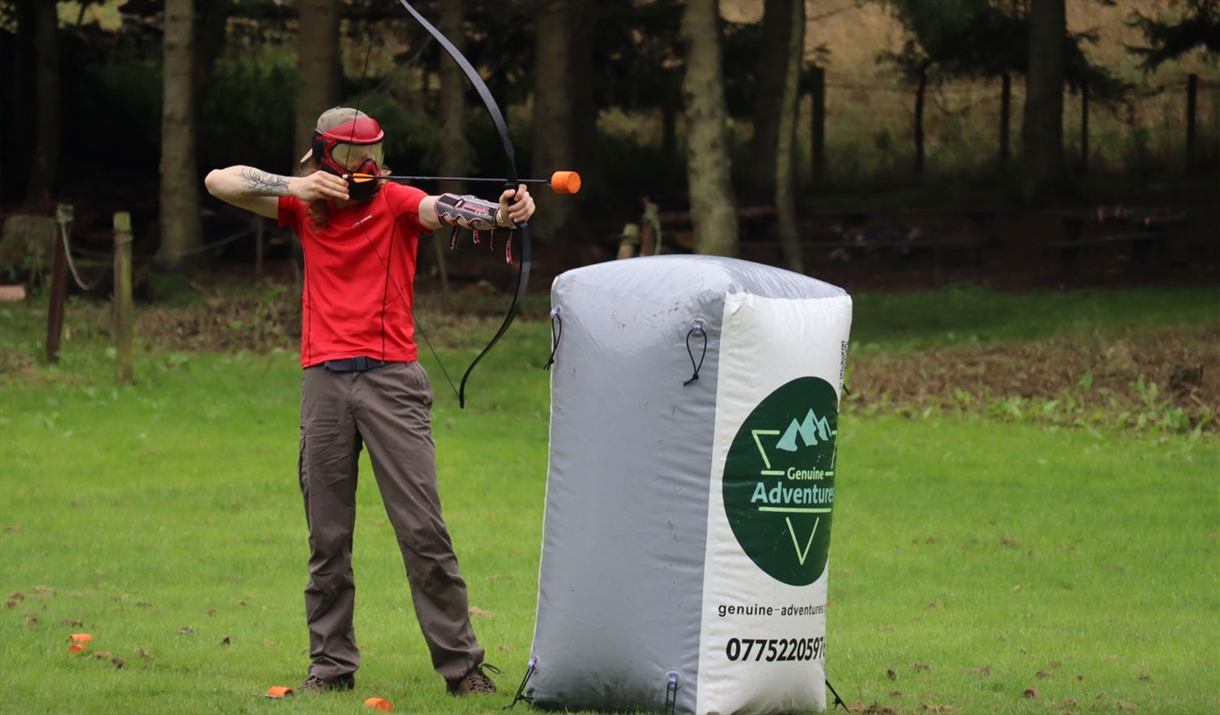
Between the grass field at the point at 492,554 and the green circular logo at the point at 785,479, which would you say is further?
the grass field at the point at 492,554

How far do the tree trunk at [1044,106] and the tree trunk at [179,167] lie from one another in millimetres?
12788

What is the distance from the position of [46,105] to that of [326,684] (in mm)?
23892

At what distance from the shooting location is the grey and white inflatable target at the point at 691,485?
493 centimetres

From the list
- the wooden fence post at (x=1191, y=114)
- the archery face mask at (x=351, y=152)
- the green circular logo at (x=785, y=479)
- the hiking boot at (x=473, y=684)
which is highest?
the wooden fence post at (x=1191, y=114)

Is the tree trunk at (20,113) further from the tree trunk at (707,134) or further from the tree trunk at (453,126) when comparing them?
the tree trunk at (707,134)

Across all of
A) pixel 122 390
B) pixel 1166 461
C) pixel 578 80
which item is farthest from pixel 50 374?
pixel 578 80

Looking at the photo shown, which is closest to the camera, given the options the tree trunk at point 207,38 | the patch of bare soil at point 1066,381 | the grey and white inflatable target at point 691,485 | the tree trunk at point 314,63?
the grey and white inflatable target at point 691,485

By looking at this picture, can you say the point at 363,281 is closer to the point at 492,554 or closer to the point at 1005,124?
the point at 492,554

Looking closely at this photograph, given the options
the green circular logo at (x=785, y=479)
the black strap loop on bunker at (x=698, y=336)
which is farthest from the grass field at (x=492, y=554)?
the black strap loop on bunker at (x=698, y=336)

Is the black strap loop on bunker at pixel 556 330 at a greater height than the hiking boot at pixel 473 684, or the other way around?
the black strap loop on bunker at pixel 556 330

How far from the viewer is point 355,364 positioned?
5.40 meters

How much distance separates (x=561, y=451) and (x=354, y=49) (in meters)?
31.1

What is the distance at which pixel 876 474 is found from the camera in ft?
37.1

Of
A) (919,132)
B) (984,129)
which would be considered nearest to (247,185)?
(919,132)
